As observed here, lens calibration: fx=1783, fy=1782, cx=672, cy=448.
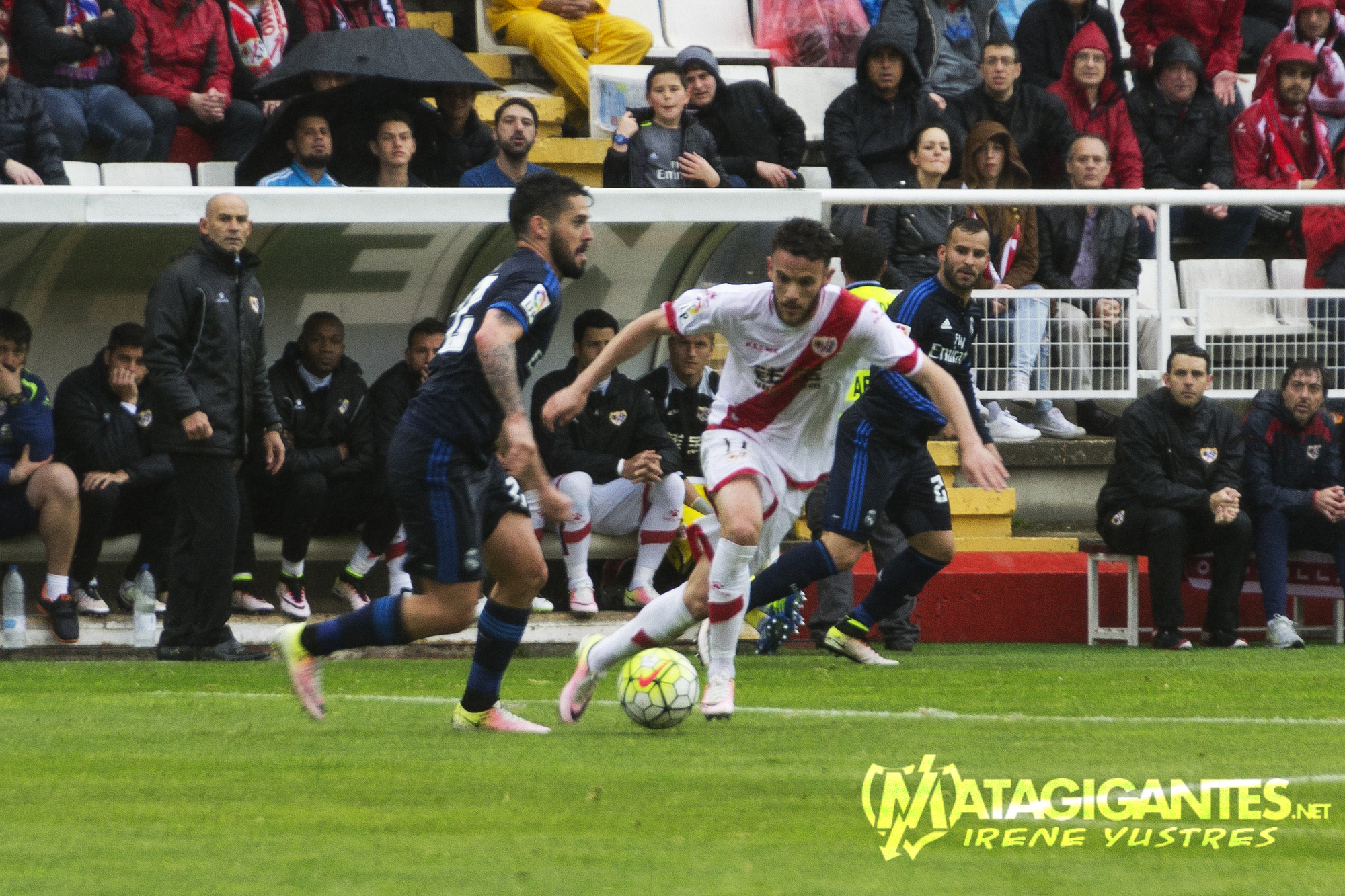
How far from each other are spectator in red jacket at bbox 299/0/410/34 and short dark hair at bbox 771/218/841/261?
702 cm

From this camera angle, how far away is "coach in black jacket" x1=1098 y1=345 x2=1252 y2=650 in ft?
34.5

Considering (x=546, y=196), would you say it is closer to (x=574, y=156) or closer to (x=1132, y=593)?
(x=1132, y=593)

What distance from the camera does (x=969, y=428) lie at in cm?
595

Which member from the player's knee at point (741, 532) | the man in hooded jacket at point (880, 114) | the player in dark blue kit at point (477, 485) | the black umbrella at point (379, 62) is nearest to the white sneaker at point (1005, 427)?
the man in hooded jacket at point (880, 114)

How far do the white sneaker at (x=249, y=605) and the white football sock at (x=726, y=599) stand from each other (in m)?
4.43

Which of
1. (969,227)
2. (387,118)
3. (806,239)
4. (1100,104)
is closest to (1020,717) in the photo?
(806,239)

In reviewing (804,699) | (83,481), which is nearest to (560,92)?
(83,481)

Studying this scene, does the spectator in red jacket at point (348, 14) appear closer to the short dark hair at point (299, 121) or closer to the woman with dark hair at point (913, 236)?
the short dark hair at point (299, 121)

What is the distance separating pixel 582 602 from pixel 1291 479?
14.4 feet

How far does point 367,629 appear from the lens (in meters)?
5.80

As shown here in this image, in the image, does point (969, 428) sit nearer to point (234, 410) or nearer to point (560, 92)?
point (234, 410)

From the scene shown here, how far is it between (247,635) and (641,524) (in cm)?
234

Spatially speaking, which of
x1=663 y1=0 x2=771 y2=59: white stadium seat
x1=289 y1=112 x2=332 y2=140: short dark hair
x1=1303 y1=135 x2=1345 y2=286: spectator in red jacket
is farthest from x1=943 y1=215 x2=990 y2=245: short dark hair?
x1=663 y1=0 x2=771 y2=59: white stadium seat

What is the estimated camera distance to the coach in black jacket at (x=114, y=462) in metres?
9.65
